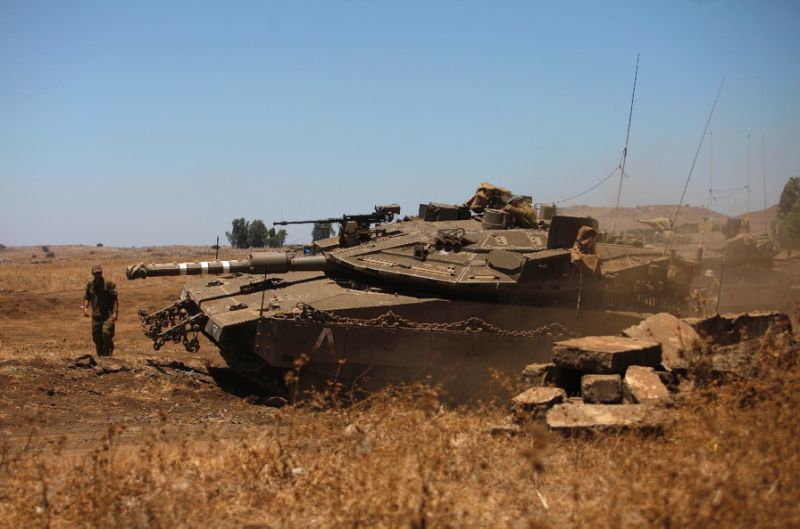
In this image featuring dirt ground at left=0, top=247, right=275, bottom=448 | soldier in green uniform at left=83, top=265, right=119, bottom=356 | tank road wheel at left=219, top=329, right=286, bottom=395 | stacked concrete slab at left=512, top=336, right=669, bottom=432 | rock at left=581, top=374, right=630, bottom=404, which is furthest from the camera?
soldier in green uniform at left=83, top=265, right=119, bottom=356

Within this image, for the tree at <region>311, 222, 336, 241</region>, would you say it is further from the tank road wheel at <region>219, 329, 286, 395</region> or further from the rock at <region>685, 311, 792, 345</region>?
the rock at <region>685, 311, 792, 345</region>

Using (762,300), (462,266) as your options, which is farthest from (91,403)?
(762,300)

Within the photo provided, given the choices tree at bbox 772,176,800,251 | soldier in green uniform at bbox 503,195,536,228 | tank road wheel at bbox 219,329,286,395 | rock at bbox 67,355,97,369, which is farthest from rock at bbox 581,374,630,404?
tree at bbox 772,176,800,251

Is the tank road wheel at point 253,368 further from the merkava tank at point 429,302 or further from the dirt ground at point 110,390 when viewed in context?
the dirt ground at point 110,390

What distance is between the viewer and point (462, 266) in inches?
429

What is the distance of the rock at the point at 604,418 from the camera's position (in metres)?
6.26

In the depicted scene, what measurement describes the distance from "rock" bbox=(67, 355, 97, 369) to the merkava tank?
115 centimetres

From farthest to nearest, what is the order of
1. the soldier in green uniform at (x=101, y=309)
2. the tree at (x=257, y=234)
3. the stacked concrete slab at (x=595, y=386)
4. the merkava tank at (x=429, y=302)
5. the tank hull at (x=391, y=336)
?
the tree at (x=257, y=234), the soldier in green uniform at (x=101, y=309), the merkava tank at (x=429, y=302), the tank hull at (x=391, y=336), the stacked concrete slab at (x=595, y=386)

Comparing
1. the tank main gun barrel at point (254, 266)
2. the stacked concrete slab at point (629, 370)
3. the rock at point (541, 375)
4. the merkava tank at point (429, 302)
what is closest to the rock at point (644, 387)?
the stacked concrete slab at point (629, 370)

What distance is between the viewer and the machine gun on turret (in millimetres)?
13211

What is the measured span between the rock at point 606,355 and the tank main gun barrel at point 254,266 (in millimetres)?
5303

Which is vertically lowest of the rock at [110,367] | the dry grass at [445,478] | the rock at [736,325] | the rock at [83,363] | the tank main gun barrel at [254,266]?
the rock at [110,367]

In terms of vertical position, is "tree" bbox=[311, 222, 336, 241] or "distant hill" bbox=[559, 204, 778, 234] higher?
"distant hill" bbox=[559, 204, 778, 234]

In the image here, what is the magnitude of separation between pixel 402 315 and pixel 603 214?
5696 cm
